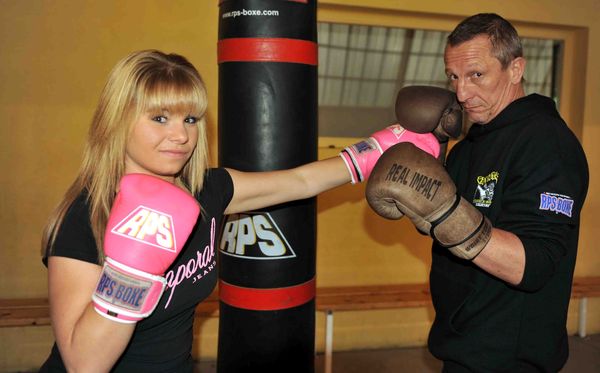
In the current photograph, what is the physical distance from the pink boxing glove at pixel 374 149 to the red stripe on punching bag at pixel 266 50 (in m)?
0.40

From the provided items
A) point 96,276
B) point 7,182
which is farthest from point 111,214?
point 7,182

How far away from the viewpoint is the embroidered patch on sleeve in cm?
130

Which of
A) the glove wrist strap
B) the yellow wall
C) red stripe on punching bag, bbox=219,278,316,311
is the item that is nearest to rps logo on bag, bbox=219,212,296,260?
red stripe on punching bag, bbox=219,278,316,311

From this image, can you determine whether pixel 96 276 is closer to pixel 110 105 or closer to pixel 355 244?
pixel 110 105

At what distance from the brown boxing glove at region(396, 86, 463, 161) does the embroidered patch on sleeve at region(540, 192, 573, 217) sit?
0.47 m

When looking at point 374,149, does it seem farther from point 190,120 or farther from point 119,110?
point 119,110

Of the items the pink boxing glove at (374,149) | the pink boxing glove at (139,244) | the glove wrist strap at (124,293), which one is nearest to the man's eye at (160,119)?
the pink boxing glove at (139,244)

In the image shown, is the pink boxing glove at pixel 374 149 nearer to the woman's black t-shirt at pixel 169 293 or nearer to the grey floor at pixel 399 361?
the woman's black t-shirt at pixel 169 293

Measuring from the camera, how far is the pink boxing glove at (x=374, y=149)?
68.7 inches

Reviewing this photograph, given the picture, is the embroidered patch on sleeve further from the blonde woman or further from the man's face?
the blonde woman

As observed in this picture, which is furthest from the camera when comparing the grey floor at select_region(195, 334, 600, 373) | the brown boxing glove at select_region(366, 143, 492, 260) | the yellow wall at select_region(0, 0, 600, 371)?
the grey floor at select_region(195, 334, 600, 373)

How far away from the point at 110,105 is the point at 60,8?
7.37ft

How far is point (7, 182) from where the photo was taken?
310cm

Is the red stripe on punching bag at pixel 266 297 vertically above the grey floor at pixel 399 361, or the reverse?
the red stripe on punching bag at pixel 266 297
